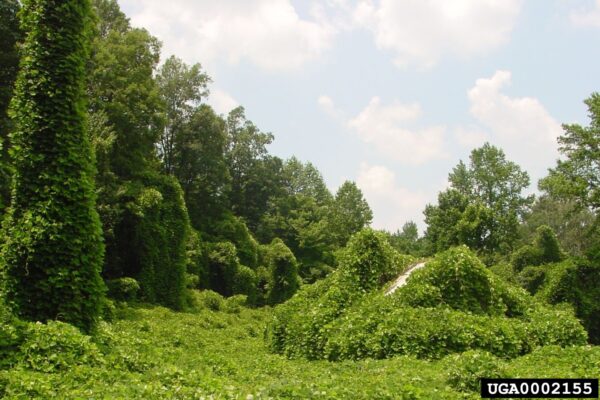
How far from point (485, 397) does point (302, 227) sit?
32586 millimetres

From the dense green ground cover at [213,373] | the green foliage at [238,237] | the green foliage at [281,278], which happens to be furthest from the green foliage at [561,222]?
the dense green ground cover at [213,373]

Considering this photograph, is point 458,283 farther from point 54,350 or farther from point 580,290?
point 580,290

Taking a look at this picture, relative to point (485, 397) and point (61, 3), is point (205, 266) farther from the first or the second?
point (485, 397)

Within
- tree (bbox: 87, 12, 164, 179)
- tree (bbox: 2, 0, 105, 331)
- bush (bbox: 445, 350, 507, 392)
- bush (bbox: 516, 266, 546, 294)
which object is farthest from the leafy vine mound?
tree (bbox: 87, 12, 164, 179)

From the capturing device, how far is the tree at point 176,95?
3100cm

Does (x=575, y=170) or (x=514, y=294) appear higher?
(x=575, y=170)

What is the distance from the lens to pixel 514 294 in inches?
464

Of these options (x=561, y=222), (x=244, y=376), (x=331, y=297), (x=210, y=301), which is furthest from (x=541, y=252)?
(x=561, y=222)

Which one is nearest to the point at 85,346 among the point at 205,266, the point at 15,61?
the point at 15,61

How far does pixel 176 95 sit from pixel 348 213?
16.8 meters

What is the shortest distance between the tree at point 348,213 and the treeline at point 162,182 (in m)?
0.09

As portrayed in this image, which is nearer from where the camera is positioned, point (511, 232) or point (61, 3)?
point (61, 3)

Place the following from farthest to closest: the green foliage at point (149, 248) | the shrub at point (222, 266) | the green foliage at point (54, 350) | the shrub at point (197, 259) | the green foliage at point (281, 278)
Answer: the green foliage at point (281, 278), the shrub at point (222, 266), the shrub at point (197, 259), the green foliage at point (149, 248), the green foliage at point (54, 350)

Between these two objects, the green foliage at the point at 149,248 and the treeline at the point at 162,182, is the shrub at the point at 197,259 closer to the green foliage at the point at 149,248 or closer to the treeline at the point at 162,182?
the treeline at the point at 162,182
